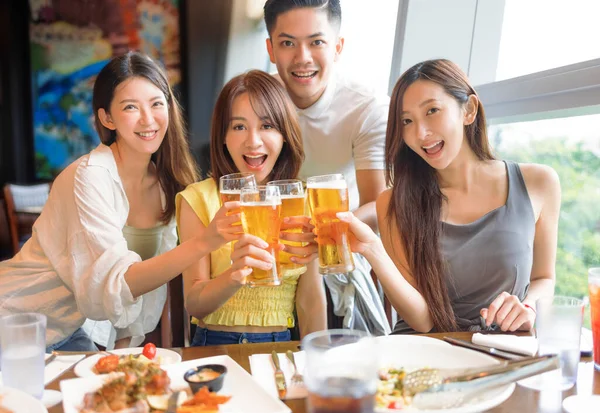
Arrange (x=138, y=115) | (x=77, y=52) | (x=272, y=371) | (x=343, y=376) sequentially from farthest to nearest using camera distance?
(x=77, y=52), (x=138, y=115), (x=272, y=371), (x=343, y=376)

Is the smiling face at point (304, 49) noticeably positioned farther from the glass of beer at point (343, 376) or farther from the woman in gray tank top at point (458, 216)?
the glass of beer at point (343, 376)

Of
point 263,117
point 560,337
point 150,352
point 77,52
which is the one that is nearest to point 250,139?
point 263,117

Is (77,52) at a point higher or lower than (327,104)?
higher

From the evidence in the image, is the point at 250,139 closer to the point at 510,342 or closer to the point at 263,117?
the point at 263,117

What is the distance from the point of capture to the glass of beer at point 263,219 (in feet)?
4.93

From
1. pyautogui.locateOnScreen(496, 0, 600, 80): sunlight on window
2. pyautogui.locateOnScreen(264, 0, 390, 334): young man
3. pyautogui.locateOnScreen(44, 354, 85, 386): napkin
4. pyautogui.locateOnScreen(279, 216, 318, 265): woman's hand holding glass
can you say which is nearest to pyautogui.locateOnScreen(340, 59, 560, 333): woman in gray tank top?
pyautogui.locateOnScreen(264, 0, 390, 334): young man

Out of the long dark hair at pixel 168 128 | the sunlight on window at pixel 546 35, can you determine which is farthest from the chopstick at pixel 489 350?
the sunlight on window at pixel 546 35

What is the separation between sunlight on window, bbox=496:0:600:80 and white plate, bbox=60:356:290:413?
2.10m

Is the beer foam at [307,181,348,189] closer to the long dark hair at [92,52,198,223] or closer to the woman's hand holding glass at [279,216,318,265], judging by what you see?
the woman's hand holding glass at [279,216,318,265]

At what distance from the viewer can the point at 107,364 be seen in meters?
1.39

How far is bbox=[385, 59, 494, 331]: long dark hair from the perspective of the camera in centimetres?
204

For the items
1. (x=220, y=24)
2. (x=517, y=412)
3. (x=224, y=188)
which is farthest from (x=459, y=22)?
(x=220, y=24)

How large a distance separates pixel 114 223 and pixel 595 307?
1628mm

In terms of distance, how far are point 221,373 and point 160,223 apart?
55.3 inches
